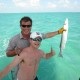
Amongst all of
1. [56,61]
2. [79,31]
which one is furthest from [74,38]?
[56,61]

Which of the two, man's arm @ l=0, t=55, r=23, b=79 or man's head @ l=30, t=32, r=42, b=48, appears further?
man's head @ l=30, t=32, r=42, b=48

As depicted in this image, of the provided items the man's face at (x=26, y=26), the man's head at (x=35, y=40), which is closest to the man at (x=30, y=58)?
the man's head at (x=35, y=40)

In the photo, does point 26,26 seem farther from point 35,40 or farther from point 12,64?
point 12,64

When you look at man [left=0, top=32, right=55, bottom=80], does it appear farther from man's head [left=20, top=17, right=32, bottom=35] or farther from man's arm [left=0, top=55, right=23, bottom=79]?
man's head [left=20, top=17, right=32, bottom=35]

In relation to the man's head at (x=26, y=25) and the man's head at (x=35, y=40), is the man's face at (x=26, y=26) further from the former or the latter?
the man's head at (x=35, y=40)

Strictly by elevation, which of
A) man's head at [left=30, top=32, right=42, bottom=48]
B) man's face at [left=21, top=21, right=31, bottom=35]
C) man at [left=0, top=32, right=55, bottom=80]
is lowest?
man at [left=0, top=32, right=55, bottom=80]

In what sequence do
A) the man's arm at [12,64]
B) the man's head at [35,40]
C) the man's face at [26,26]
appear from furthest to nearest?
the man's face at [26,26]
the man's head at [35,40]
the man's arm at [12,64]

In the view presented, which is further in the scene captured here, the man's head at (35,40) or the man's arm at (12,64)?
the man's head at (35,40)

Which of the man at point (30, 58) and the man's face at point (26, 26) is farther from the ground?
the man's face at point (26, 26)

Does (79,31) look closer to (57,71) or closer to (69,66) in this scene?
(69,66)

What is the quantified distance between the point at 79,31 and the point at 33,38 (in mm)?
13489

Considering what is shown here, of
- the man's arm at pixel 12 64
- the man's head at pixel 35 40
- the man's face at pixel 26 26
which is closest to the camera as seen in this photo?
the man's arm at pixel 12 64

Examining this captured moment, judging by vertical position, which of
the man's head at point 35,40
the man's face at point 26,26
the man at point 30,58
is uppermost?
the man's face at point 26,26

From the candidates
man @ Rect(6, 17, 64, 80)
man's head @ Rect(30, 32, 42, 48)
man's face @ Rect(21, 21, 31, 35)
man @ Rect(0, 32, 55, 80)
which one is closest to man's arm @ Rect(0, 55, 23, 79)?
man @ Rect(0, 32, 55, 80)
